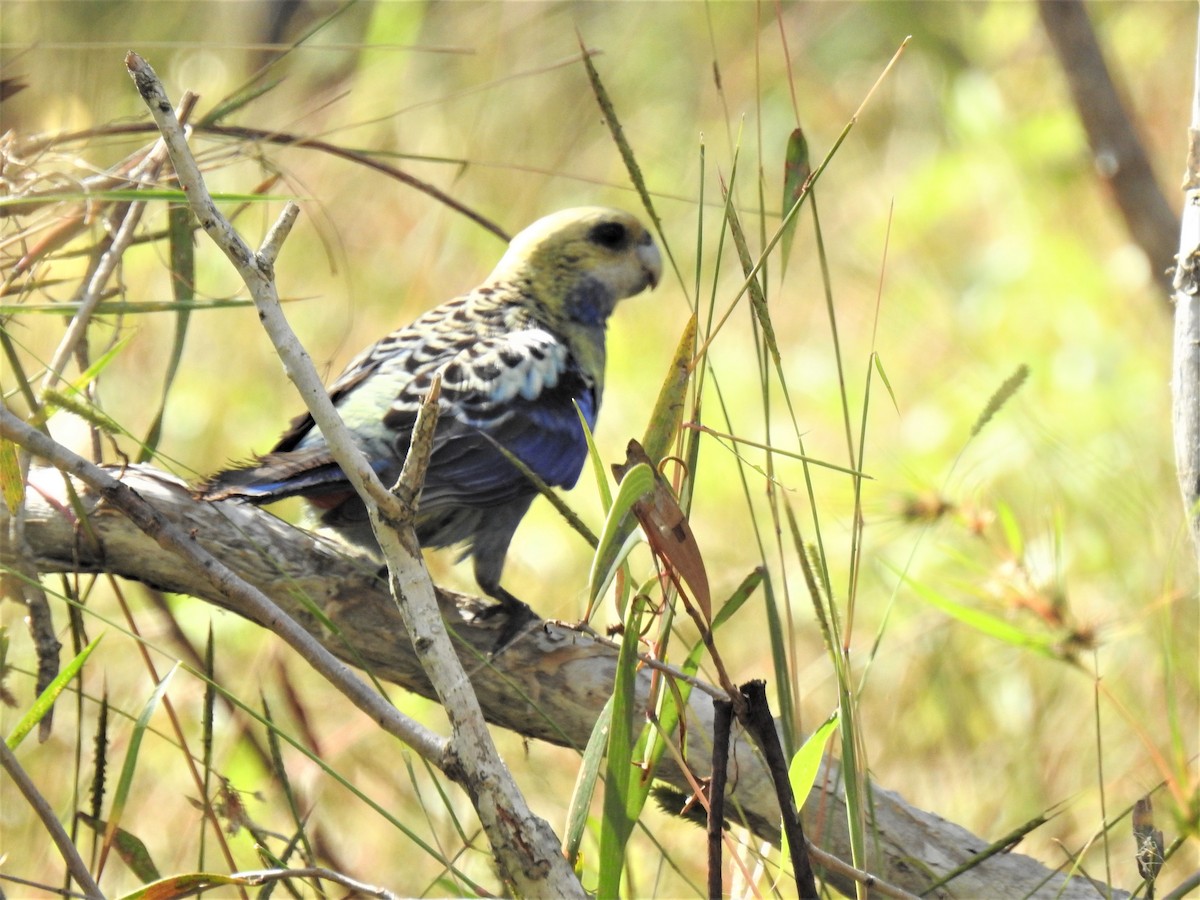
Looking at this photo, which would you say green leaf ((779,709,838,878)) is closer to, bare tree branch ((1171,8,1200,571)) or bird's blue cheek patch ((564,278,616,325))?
bare tree branch ((1171,8,1200,571))

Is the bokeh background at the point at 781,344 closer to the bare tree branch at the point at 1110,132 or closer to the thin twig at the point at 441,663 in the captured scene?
the bare tree branch at the point at 1110,132

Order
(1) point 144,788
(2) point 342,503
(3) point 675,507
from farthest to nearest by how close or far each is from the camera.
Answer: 1. (1) point 144,788
2. (2) point 342,503
3. (3) point 675,507

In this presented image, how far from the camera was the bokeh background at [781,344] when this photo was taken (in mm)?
3020

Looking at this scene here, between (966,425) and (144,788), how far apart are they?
3015 millimetres

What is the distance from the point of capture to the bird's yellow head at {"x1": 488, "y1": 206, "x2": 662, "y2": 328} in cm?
350

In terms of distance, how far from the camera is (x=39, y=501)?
208cm

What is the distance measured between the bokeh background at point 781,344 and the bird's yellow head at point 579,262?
9.5 inches

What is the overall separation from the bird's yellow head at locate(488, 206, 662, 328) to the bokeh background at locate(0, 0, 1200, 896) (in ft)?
0.79

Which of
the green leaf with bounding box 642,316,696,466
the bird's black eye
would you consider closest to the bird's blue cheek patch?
the bird's black eye

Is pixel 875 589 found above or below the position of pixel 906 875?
above

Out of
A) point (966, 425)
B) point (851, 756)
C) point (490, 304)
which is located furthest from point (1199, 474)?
point (966, 425)

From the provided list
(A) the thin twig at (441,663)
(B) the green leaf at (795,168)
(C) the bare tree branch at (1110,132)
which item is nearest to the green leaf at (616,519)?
(A) the thin twig at (441,663)

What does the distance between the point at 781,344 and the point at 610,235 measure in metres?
2.78

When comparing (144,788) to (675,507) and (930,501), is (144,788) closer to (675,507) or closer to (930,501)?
(930,501)
